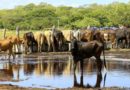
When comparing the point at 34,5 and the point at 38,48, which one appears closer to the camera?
the point at 38,48

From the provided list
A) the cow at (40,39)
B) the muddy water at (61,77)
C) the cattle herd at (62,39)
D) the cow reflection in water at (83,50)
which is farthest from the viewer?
the cow at (40,39)

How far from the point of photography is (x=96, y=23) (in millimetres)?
75938

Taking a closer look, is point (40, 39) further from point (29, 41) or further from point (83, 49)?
point (83, 49)

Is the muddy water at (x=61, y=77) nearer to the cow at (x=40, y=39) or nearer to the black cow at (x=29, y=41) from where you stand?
the black cow at (x=29, y=41)

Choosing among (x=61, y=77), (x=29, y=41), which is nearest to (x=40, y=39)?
(x=29, y=41)

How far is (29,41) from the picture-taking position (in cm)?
3919

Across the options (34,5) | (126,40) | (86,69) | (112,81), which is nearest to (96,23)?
(126,40)

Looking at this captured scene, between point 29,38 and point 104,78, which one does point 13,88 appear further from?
point 29,38

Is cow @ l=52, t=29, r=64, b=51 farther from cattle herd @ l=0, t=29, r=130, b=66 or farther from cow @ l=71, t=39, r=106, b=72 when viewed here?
cow @ l=71, t=39, r=106, b=72

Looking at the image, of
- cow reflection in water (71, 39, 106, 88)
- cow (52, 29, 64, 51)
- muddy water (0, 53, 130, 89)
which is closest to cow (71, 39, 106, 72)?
cow reflection in water (71, 39, 106, 88)

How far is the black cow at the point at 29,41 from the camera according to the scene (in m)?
38.4

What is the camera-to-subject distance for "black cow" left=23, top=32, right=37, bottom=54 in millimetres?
38438

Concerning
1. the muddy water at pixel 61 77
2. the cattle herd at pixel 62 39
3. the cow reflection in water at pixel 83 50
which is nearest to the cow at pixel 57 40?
the cattle herd at pixel 62 39

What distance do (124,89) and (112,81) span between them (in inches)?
105
